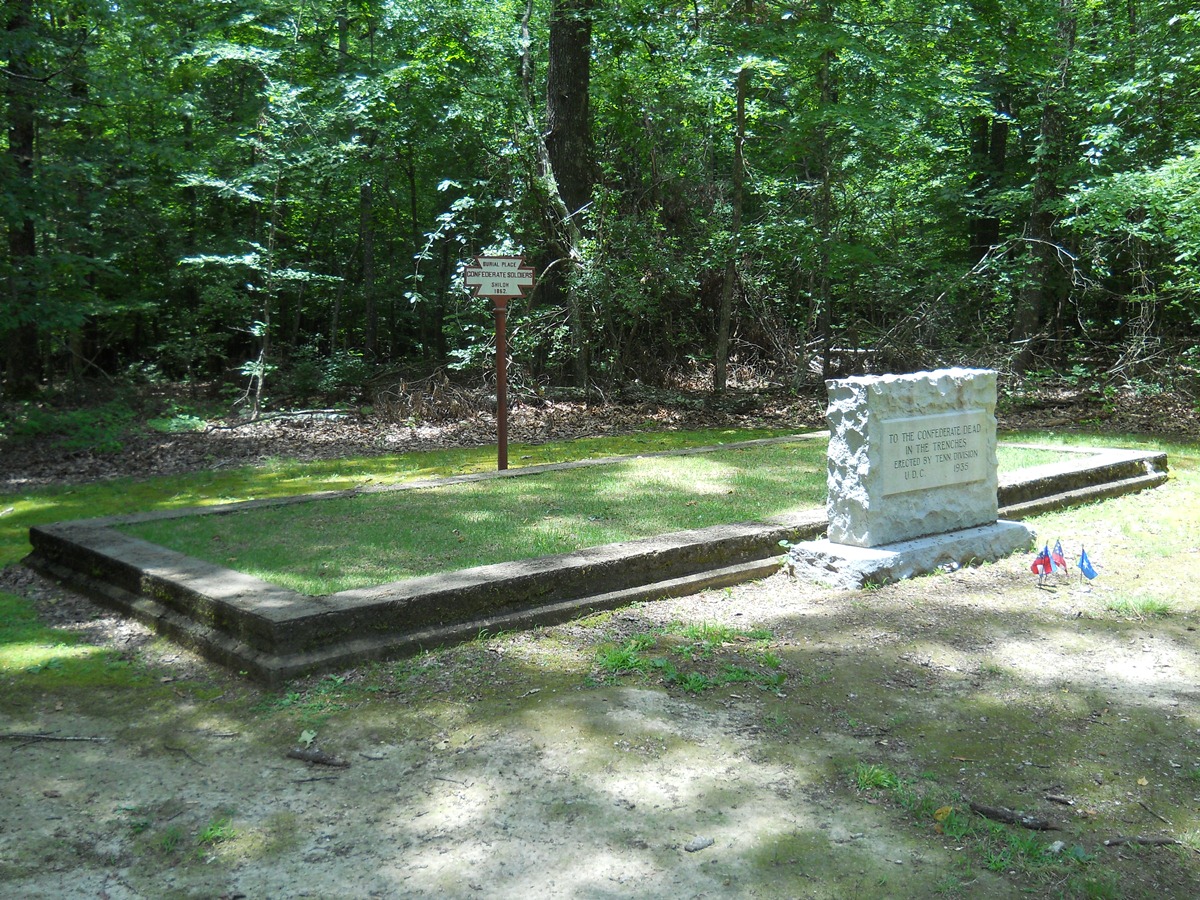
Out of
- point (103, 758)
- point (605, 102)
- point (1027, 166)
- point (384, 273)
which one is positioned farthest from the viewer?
point (384, 273)

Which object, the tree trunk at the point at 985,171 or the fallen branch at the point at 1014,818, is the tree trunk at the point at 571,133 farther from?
the fallen branch at the point at 1014,818

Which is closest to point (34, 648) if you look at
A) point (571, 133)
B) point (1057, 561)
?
point (1057, 561)

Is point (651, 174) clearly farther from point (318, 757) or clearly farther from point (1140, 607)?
point (318, 757)

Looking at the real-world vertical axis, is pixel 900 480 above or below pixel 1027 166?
below

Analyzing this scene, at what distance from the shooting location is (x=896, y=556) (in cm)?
620

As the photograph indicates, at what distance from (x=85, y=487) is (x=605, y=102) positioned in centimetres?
1004

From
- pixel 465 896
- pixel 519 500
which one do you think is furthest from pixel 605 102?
pixel 465 896

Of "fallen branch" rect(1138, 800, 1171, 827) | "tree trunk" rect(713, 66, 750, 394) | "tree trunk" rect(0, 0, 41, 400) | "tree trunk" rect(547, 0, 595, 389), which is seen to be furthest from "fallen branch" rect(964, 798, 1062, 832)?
"tree trunk" rect(713, 66, 750, 394)

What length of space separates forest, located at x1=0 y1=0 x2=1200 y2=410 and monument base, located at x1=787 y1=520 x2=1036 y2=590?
24.0 ft

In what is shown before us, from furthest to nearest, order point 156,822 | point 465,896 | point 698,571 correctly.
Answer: point 698,571, point 156,822, point 465,896

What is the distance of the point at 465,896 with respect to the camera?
2889 mm

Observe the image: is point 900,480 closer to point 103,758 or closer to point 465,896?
point 465,896

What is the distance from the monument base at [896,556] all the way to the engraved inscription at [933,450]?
1.23 ft

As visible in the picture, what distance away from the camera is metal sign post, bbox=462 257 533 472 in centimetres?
964
